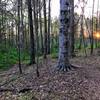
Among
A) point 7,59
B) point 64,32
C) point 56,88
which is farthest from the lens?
point 7,59

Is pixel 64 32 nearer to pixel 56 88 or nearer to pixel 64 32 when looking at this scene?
pixel 64 32

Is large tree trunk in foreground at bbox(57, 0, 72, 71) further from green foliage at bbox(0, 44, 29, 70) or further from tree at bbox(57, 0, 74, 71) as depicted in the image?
green foliage at bbox(0, 44, 29, 70)

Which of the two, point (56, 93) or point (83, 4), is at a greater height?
point (83, 4)

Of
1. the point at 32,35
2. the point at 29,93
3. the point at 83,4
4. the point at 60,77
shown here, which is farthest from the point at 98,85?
the point at 83,4

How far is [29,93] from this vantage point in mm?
7773

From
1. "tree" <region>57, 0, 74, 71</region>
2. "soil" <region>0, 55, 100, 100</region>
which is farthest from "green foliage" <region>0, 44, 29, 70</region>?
"soil" <region>0, 55, 100, 100</region>

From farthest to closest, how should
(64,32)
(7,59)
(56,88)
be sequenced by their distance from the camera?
(7,59) < (64,32) < (56,88)

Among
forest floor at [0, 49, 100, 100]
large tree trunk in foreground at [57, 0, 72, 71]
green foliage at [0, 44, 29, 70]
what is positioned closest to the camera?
forest floor at [0, 49, 100, 100]

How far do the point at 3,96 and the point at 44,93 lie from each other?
139 centimetres

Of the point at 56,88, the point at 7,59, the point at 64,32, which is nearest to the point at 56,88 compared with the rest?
the point at 56,88

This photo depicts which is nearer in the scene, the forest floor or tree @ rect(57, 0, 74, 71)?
the forest floor

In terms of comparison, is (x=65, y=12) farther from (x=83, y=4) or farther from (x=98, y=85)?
(x=83, y=4)

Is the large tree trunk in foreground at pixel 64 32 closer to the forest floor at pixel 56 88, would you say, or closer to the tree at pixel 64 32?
the tree at pixel 64 32

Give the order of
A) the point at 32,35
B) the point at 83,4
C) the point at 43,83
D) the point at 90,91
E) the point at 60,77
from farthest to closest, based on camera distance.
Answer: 1. the point at 83,4
2. the point at 32,35
3. the point at 60,77
4. the point at 43,83
5. the point at 90,91
